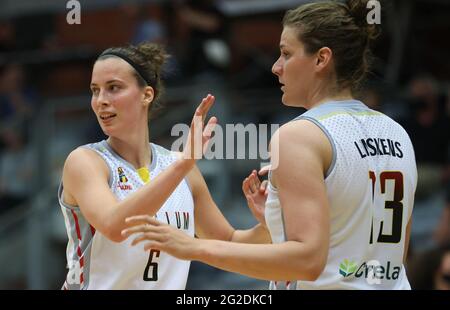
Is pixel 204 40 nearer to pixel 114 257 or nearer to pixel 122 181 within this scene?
pixel 122 181

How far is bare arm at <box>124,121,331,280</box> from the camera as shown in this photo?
10.8 ft

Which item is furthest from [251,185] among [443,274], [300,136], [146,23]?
[146,23]

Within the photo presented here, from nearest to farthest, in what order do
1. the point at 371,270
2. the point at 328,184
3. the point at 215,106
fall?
the point at 328,184 → the point at 371,270 → the point at 215,106

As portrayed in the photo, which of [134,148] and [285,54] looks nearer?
[285,54]

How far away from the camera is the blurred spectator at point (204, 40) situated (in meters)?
9.63

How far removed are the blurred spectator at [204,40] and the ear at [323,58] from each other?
595 cm

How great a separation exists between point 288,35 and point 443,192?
566 cm

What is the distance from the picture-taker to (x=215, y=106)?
8844 millimetres

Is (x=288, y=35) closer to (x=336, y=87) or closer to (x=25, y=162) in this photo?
(x=336, y=87)

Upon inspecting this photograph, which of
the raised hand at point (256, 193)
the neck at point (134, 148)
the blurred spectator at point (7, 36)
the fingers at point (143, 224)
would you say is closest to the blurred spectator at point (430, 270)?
the raised hand at point (256, 193)

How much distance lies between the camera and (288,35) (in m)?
3.71

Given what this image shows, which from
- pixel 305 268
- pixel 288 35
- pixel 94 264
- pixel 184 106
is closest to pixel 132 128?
pixel 94 264

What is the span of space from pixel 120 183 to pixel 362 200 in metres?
1.30

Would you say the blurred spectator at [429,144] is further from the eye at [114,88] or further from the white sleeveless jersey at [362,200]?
the white sleeveless jersey at [362,200]
